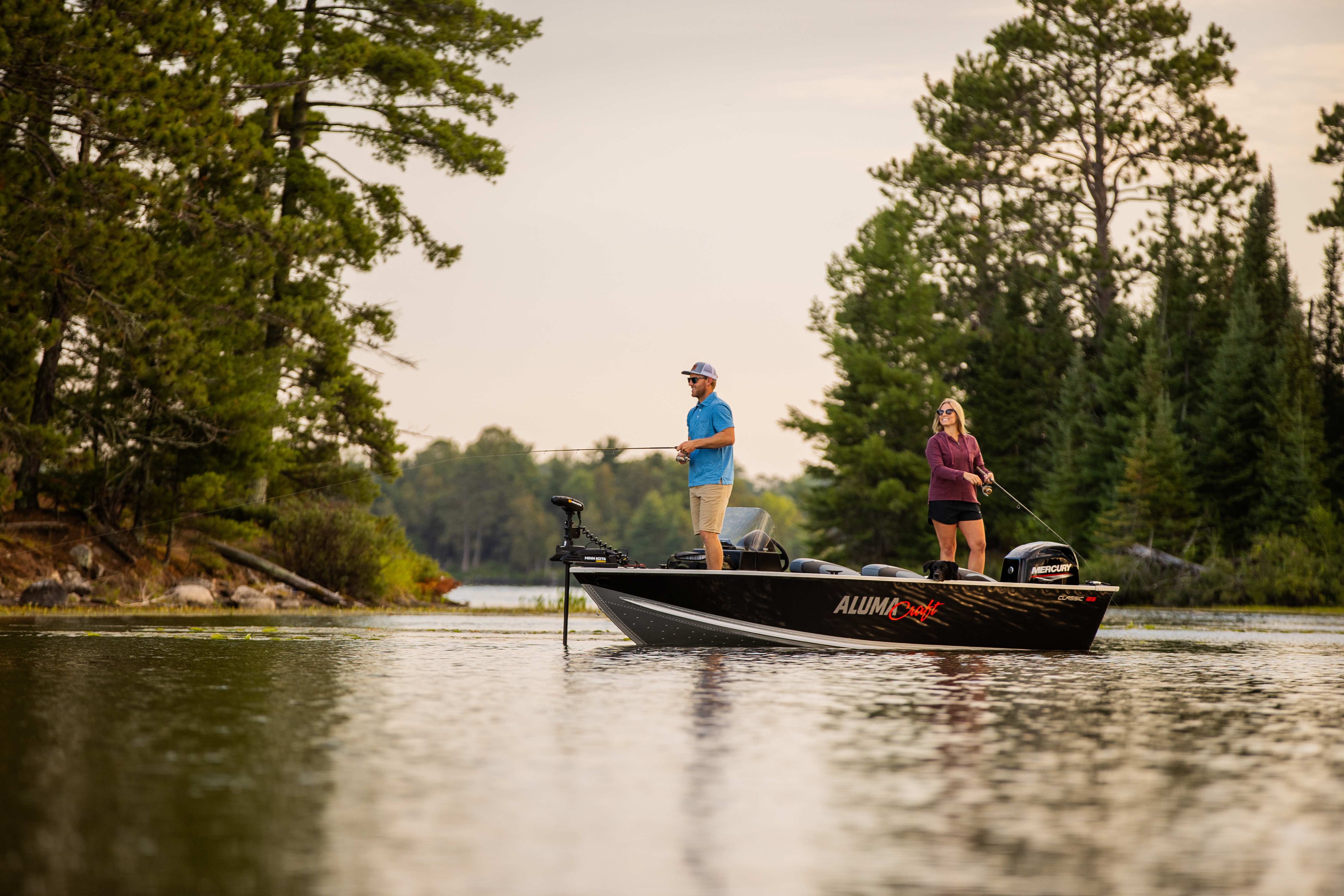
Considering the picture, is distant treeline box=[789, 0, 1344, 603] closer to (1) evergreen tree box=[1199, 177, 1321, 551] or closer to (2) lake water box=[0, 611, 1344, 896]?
(1) evergreen tree box=[1199, 177, 1321, 551]

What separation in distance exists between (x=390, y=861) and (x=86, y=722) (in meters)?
3.23

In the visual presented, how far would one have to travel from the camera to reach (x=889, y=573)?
467 inches

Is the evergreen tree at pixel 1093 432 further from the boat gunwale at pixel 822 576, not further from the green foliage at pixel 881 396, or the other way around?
the boat gunwale at pixel 822 576

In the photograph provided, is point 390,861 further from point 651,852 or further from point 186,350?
point 186,350

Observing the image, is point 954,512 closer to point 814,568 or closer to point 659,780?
point 814,568

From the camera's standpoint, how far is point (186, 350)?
1967 cm

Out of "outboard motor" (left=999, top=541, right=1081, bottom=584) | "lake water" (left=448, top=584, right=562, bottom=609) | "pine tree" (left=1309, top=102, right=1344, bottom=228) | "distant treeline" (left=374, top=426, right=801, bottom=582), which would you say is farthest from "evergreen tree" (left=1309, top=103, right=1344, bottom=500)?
"distant treeline" (left=374, top=426, right=801, bottom=582)

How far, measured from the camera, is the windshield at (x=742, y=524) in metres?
→ 12.2

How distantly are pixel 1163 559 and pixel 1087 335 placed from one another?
18.7m

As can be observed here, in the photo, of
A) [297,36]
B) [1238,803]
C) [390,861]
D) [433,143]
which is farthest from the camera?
[433,143]

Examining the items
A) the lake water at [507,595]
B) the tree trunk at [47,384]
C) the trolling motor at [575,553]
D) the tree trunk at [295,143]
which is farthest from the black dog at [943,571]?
the tree trunk at [295,143]

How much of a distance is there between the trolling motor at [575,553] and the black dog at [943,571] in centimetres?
250

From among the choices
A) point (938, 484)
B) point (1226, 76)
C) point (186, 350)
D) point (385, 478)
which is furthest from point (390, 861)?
point (1226, 76)

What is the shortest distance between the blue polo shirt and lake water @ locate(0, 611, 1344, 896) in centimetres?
232
